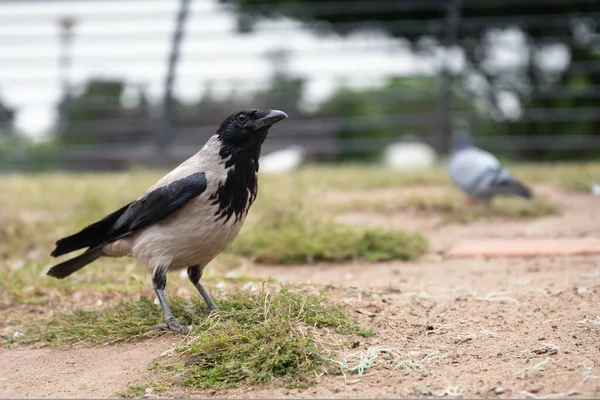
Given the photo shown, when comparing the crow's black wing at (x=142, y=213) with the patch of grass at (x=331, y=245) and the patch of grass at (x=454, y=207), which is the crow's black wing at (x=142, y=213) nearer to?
the patch of grass at (x=331, y=245)

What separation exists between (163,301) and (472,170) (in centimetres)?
361

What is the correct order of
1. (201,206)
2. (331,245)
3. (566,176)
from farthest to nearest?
(566,176) < (331,245) < (201,206)

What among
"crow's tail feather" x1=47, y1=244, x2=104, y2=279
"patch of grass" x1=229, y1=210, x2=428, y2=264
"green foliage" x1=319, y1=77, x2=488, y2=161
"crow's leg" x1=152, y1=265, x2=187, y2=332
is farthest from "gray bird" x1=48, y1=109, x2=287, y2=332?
"green foliage" x1=319, y1=77, x2=488, y2=161

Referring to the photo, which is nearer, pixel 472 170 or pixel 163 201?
pixel 163 201

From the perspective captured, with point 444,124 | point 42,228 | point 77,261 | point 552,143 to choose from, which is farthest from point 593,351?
point 552,143

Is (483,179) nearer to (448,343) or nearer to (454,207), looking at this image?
(454,207)

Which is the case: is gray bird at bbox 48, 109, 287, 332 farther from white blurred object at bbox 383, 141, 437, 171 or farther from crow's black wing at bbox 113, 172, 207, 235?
white blurred object at bbox 383, 141, 437, 171

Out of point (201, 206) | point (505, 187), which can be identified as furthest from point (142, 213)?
point (505, 187)

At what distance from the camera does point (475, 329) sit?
289 cm

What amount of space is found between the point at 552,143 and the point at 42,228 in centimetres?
793

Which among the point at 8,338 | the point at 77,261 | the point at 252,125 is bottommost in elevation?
the point at 8,338

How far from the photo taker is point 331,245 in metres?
4.54

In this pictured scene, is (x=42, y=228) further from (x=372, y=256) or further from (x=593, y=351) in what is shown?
(x=593, y=351)

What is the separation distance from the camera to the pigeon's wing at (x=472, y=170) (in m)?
5.96
